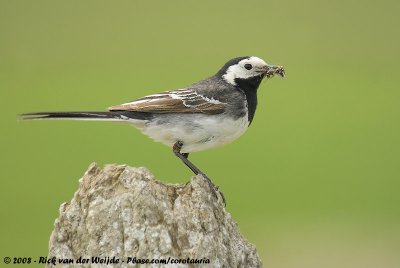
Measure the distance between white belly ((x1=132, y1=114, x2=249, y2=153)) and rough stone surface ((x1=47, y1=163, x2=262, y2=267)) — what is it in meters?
2.08

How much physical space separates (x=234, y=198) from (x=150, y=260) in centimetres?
1257

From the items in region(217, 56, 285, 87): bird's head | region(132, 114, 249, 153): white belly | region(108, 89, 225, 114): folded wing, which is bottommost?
region(132, 114, 249, 153): white belly

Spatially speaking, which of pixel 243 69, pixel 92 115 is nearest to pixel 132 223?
pixel 92 115

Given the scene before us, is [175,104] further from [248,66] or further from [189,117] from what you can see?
[248,66]

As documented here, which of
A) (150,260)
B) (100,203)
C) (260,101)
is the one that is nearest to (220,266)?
(150,260)

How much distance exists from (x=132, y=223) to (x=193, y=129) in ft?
8.45

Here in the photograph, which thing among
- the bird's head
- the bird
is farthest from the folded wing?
the bird's head

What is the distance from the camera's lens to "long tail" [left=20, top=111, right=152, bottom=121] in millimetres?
7648

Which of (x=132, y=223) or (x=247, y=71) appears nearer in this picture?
(x=132, y=223)

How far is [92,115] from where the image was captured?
8.13 meters

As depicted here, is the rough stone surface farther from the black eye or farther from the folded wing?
the black eye

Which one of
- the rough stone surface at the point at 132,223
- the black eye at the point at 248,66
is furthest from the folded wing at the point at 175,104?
the rough stone surface at the point at 132,223

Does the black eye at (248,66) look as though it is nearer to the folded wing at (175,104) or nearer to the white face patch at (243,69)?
the white face patch at (243,69)

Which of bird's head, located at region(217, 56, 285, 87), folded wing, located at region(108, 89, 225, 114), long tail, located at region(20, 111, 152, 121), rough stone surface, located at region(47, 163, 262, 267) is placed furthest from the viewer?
bird's head, located at region(217, 56, 285, 87)
